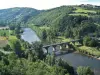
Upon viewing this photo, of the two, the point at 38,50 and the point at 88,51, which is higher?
the point at 38,50

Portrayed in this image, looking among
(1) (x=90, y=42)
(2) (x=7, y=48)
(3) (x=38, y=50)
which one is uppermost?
(3) (x=38, y=50)

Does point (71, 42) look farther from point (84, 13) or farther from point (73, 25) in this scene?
point (84, 13)

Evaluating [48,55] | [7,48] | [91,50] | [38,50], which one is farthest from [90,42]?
[7,48]

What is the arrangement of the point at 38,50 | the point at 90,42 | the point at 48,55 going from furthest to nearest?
the point at 90,42
the point at 38,50
the point at 48,55

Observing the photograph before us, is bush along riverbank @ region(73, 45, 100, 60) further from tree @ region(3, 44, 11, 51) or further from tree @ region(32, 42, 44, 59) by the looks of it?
tree @ region(3, 44, 11, 51)

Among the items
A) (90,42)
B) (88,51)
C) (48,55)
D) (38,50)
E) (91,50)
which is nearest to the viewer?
(48,55)

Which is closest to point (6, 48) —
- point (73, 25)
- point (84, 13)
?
point (73, 25)

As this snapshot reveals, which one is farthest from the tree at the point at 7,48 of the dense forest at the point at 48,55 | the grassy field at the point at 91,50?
the grassy field at the point at 91,50

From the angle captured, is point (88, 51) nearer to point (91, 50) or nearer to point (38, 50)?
point (91, 50)

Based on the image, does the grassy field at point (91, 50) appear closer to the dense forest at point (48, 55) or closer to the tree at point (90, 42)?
the tree at point (90, 42)

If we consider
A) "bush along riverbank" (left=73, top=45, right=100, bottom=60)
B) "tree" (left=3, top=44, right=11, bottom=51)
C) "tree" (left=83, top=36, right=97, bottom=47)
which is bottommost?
"bush along riverbank" (left=73, top=45, right=100, bottom=60)

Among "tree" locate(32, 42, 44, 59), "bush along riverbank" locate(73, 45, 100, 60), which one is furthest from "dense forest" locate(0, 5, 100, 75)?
"bush along riverbank" locate(73, 45, 100, 60)
